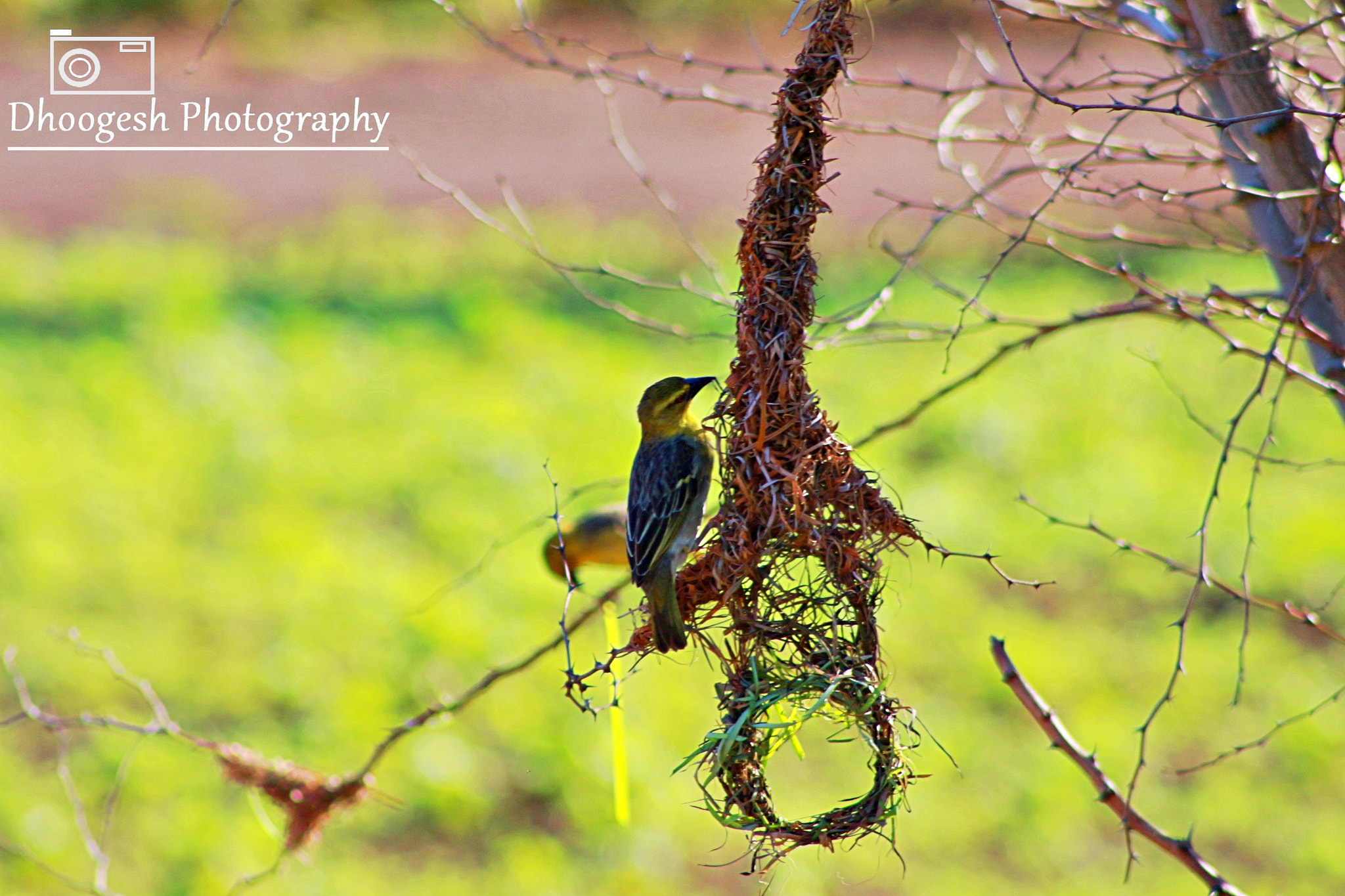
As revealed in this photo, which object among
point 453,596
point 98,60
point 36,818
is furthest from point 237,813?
point 98,60

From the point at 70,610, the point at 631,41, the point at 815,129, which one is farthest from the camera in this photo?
the point at 631,41

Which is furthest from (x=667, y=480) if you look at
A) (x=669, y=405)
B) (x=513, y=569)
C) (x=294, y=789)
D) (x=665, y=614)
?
(x=513, y=569)

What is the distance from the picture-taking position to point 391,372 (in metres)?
11.3

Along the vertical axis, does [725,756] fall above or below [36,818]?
below

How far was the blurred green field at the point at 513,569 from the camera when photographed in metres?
6.76

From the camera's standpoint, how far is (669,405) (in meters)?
3.99

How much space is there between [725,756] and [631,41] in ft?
57.6

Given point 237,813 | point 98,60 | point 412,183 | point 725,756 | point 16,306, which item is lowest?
point 725,756

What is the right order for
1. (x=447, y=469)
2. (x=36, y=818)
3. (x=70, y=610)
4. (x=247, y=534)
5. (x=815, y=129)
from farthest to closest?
(x=447, y=469), (x=247, y=534), (x=70, y=610), (x=36, y=818), (x=815, y=129)

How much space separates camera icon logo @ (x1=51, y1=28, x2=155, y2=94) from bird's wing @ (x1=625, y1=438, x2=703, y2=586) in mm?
14546

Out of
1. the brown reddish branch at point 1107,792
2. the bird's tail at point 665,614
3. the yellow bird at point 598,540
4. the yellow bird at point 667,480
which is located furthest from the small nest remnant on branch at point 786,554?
the yellow bird at point 598,540

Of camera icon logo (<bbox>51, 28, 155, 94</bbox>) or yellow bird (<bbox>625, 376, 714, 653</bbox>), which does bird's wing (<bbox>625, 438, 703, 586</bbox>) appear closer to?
yellow bird (<bbox>625, 376, 714, 653</bbox>)

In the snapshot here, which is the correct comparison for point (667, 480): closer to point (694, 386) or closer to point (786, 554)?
point (694, 386)

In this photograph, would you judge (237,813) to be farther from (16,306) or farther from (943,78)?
(943,78)
